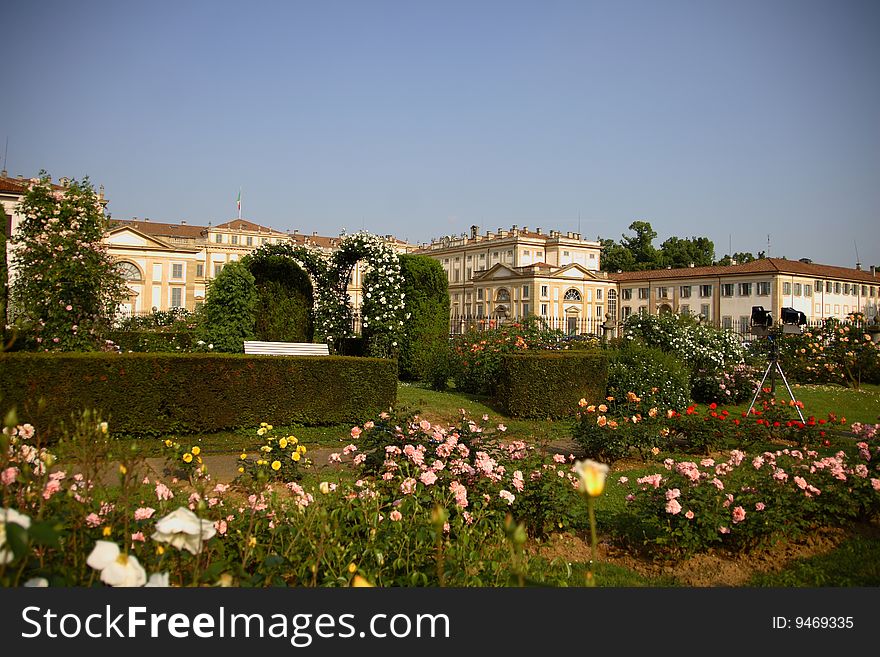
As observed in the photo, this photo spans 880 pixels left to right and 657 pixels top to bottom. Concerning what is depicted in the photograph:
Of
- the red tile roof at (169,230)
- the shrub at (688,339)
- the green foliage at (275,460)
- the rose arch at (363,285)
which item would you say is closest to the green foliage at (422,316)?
the rose arch at (363,285)

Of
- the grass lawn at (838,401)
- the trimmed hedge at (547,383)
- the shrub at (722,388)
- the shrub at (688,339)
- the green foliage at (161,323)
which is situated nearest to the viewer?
the trimmed hedge at (547,383)

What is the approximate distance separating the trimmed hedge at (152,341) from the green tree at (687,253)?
72.4 meters

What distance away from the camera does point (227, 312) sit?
44.9ft

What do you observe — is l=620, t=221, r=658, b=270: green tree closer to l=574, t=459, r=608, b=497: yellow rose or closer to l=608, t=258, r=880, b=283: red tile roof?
l=608, t=258, r=880, b=283: red tile roof

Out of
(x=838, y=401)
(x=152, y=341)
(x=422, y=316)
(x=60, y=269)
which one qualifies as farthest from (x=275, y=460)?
(x=838, y=401)

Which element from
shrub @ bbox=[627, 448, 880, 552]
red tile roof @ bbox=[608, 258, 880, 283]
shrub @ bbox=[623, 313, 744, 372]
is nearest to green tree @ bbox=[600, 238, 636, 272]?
red tile roof @ bbox=[608, 258, 880, 283]

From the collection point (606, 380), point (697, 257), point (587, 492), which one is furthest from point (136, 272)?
point (697, 257)

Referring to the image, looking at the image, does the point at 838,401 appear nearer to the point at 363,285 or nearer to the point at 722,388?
the point at 722,388

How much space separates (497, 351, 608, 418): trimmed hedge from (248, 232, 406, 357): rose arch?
15.4 feet

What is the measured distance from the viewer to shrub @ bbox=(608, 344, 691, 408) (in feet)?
35.7

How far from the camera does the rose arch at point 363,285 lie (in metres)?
15.0

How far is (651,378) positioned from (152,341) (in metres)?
12.8

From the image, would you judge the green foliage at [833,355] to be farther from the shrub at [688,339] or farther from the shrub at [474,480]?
the shrub at [474,480]

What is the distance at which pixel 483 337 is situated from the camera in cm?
1400
